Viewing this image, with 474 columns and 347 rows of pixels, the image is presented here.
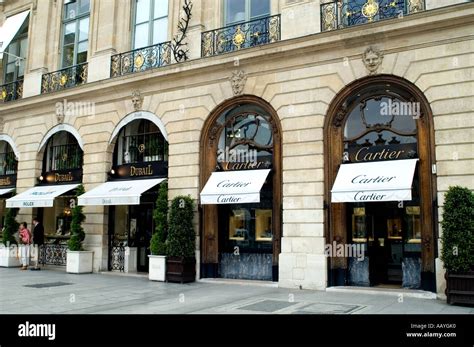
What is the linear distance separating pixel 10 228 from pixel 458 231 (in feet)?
52.9

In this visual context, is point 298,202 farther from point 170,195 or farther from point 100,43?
point 100,43

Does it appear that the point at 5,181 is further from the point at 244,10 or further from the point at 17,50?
the point at 244,10

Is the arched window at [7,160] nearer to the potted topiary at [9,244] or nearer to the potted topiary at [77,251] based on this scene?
the potted topiary at [9,244]

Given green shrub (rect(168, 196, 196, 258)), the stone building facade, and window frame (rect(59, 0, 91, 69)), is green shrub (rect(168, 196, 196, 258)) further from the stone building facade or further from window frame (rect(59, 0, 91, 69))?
window frame (rect(59, 0, 91, 69))

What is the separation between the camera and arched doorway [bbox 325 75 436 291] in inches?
471

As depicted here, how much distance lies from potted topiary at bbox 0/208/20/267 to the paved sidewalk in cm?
475

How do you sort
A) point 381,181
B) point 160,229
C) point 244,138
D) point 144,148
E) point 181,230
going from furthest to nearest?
point 144,148 → point 244,138 → point 160,229 → point 181,230 → point 381,181

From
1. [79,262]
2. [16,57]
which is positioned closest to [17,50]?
[16,57]

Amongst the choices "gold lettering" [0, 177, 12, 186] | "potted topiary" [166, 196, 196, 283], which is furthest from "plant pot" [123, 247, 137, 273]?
"gold lettering" [0, 177, 12, 186]

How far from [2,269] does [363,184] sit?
1392 cm

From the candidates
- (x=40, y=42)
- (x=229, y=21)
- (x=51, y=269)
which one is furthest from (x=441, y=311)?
(x=40, y=42)

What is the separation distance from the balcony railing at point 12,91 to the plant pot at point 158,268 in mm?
10939

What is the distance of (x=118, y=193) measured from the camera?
15.8 meters
